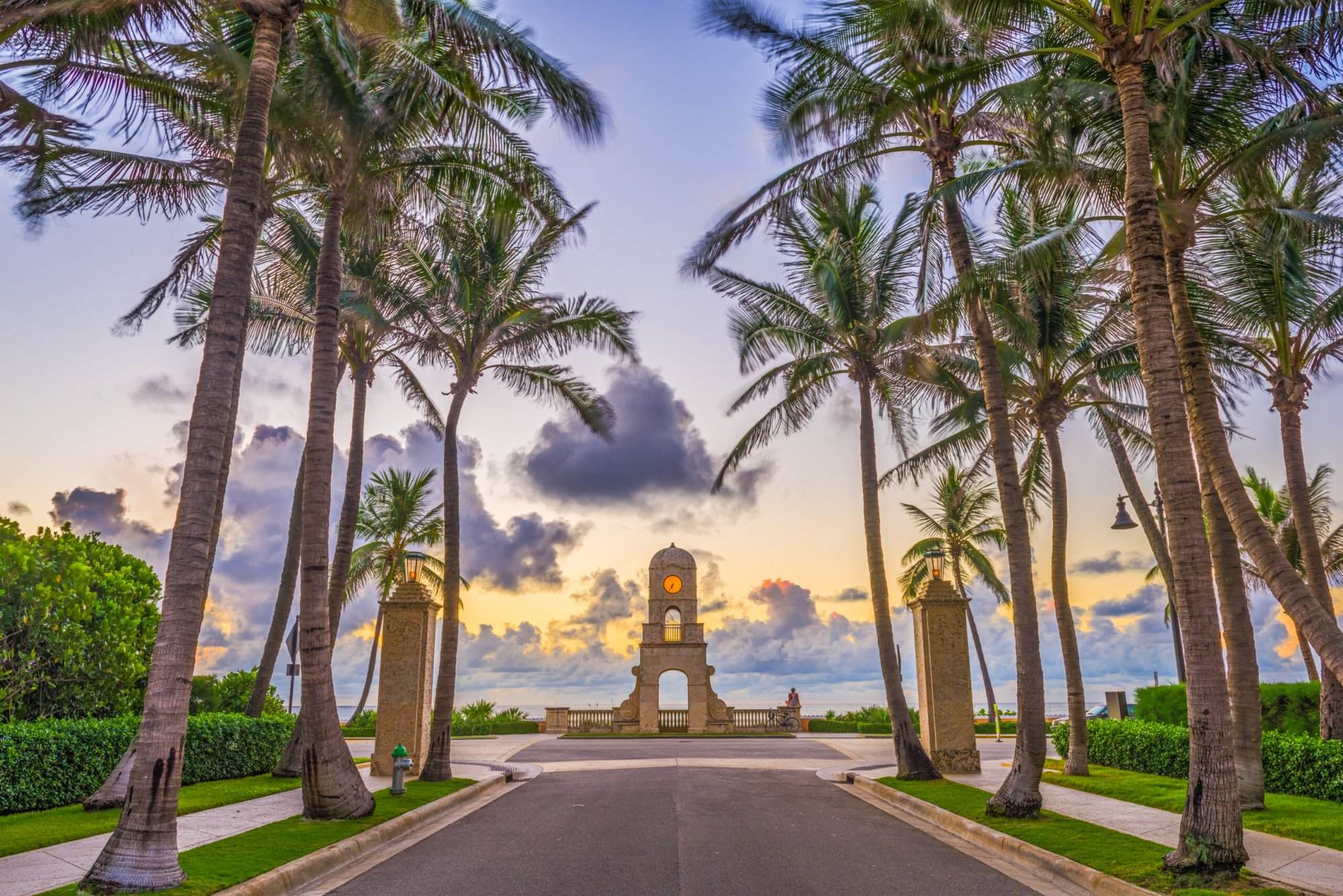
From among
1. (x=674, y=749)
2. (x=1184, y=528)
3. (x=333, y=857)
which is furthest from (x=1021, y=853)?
(x=674, y=749)

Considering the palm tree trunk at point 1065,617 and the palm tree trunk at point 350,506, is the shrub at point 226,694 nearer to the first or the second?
the palm tree trunk at point 350,506

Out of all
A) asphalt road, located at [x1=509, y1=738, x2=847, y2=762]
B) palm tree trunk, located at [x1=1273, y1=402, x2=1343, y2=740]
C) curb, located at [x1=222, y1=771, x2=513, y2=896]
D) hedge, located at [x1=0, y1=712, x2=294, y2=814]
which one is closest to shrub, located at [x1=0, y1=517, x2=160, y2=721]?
hedge, located at [x1=0, y1=712, x2=294, y2=814]

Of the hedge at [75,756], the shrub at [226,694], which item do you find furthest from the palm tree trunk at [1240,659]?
the shrub at [226,694]

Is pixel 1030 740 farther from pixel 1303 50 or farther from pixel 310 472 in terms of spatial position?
pixel 310 472

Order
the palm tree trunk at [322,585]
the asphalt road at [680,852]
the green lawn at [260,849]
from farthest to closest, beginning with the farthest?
the palm tree trunk at [322,585], the asphalt road at [680,852], the green lawn at [260,849]

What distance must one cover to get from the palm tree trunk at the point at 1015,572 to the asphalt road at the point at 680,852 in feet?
5.38

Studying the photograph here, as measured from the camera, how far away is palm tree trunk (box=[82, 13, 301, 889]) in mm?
7941

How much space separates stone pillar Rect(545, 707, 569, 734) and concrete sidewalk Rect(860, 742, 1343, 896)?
76.9 feet

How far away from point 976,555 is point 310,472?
32819mm

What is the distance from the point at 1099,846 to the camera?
10000 mm

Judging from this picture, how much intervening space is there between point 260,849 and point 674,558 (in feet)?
104

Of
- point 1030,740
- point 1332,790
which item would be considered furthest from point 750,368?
point 1332,790

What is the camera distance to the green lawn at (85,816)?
1048cm

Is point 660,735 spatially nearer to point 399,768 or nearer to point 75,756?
point 399,768
